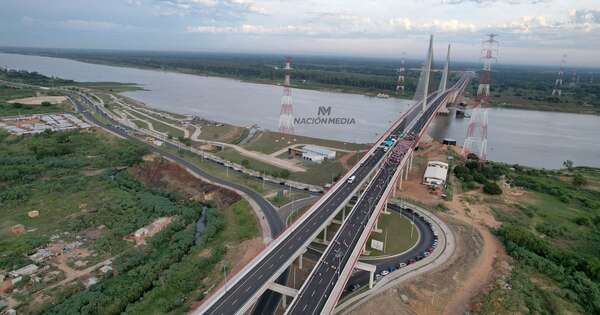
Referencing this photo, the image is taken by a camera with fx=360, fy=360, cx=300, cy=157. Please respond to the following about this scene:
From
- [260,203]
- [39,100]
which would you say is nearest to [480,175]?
[260,203]

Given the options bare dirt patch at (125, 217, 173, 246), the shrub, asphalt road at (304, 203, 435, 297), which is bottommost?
bare dirt patch at (125, 217, 173, 246)

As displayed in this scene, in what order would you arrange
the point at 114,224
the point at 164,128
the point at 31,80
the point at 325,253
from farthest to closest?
1. the point at 31,80
2. the point at 164,128
3. the point at 114,224
4. the point at 325,253

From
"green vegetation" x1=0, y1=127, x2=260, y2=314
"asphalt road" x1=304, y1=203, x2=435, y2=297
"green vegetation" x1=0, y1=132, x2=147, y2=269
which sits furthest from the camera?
"green vegetation" x1=0, y1=132, x2=147, y2=269

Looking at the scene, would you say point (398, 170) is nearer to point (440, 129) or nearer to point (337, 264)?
point (337, 264)

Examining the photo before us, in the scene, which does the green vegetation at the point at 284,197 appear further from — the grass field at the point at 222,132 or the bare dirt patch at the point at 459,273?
the grass field at the point at 222,132

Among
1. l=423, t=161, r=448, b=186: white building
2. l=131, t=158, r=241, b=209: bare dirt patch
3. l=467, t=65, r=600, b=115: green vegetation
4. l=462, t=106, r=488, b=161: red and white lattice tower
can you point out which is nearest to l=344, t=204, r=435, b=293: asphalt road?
l=423, t=161, r=448, b=186: white building

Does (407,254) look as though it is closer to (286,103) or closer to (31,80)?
(286,103)

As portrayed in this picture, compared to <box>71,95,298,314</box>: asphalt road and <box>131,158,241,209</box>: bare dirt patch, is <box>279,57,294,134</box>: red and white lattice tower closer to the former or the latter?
<box>71,95,298,314</box>: asphalt road
